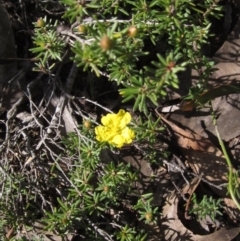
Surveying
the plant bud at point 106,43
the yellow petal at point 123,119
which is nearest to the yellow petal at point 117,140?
the yellow petal at point 123,119

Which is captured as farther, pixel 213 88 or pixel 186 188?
pixel 186 188

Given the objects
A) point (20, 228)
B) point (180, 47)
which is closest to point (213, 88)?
point (180, 47)

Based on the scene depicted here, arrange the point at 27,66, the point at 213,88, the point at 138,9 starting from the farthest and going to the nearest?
the point at 27,66 < the point at 213,88 < the point at 138,9

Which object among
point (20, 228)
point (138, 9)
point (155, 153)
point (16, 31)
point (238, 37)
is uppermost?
point (138, 9)

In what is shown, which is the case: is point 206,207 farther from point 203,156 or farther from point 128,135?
point 128,135

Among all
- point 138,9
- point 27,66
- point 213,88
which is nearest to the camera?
point 138,9

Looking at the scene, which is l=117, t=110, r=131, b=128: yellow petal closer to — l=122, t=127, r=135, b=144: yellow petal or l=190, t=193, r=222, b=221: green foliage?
l=122, t=127, r=135, b=144: yellow petal

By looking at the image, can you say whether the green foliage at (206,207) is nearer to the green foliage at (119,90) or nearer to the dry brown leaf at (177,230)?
the green foliage at (119,90)

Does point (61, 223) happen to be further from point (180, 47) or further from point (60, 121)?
point (180, 47)
